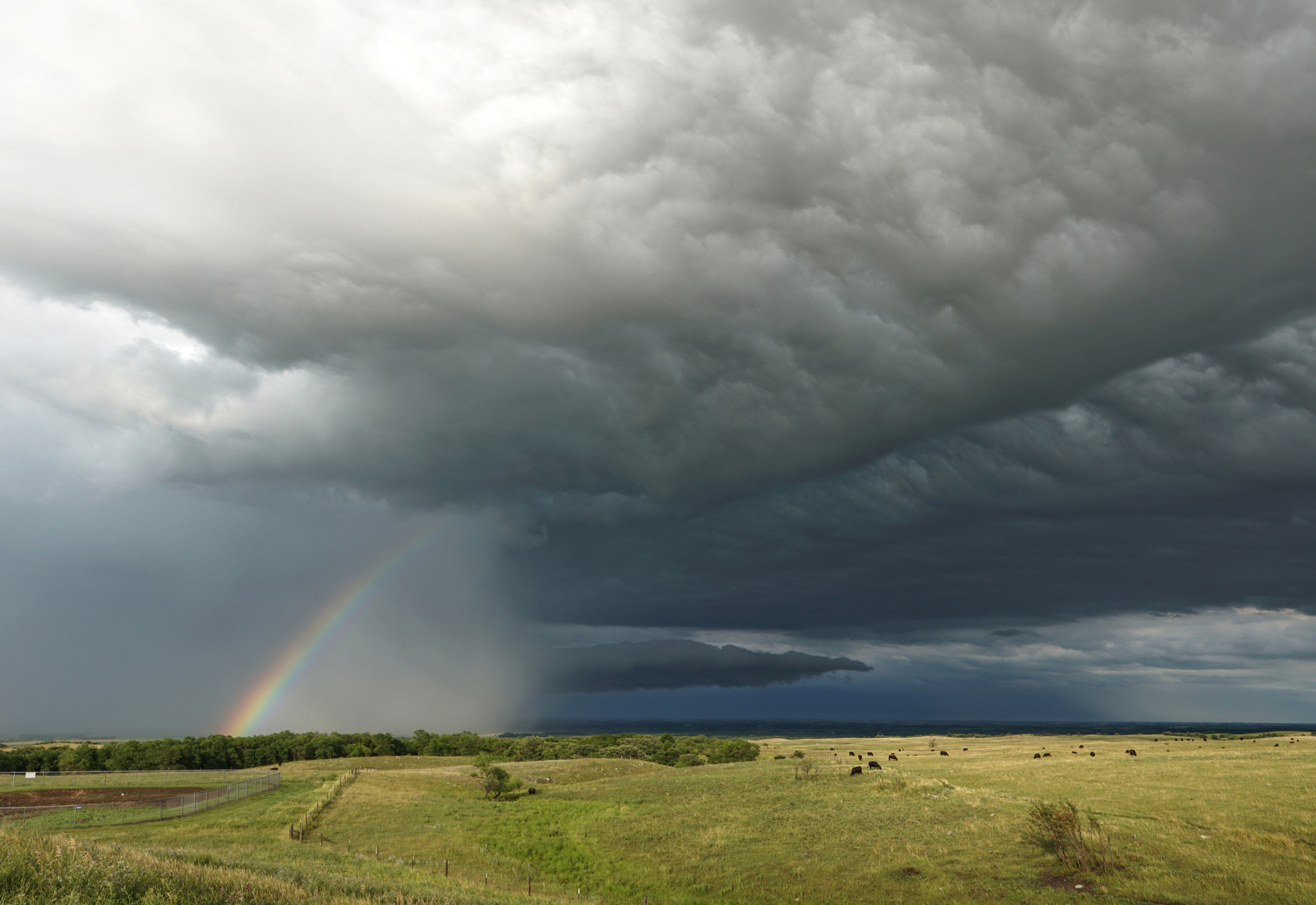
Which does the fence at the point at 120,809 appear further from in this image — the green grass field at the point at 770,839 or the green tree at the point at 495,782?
the green tree at the point at 495,782

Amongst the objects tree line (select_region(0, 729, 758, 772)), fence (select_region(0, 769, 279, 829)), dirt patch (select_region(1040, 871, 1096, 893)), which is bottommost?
tree line (select_region(0, 729, 758, 772))

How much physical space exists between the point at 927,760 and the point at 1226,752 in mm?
30149

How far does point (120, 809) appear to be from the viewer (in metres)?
56.9

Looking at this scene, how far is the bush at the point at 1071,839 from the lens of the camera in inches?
1246

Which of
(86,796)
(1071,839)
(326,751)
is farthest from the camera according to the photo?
(326,751)

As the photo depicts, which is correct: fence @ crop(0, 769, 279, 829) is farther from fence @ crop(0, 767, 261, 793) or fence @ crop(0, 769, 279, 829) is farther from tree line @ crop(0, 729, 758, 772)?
tree line @ crop(0, 729, 758, 772)

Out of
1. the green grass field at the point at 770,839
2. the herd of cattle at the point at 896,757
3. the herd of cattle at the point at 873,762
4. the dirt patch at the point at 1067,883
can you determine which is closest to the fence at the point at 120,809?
the green grass field at the point at 770,839

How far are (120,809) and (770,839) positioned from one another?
50847 millimetres

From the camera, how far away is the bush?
31.7m

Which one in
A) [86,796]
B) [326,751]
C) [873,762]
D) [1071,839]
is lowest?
[326,751]

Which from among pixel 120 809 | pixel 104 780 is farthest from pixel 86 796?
pixel 120 809

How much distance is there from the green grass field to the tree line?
61.2 m

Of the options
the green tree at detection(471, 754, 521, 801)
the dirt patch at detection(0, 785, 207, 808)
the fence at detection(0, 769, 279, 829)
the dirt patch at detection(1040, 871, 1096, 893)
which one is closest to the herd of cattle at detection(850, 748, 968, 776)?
the green tree at detection(471, 754, 521, 801)

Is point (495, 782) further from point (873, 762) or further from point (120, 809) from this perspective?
point (873, 762)
